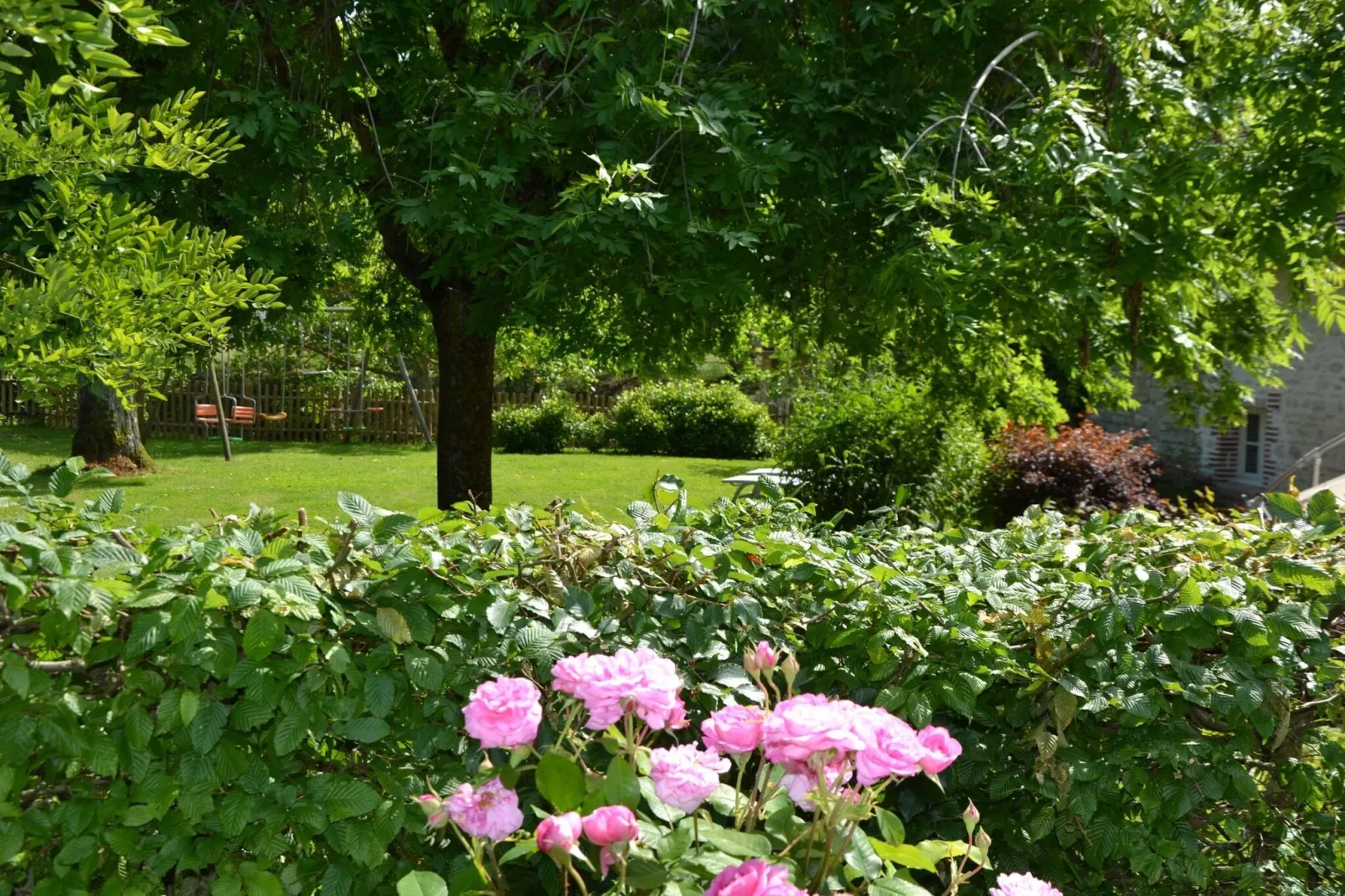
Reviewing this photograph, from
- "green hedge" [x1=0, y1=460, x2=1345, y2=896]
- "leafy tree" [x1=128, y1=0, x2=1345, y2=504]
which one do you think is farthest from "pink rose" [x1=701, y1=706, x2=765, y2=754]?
"leafy tree" [x1=128, y1=0, x2=1345, y2=504]

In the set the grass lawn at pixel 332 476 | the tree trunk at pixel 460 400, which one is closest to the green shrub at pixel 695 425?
the grass lawn at pixel 332 476

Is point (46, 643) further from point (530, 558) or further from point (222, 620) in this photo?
point (530, 558)

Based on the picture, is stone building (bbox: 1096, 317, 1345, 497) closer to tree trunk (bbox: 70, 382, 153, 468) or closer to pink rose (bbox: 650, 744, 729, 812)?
tree trunk (bbox: 70, 382, 153, 468)

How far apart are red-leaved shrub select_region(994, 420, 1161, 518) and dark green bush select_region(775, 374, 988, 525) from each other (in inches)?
33.5

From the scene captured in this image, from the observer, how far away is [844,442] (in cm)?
1045

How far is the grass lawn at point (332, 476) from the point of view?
40.7 ft

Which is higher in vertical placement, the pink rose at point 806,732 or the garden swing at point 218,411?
the garden swing at point 218,411

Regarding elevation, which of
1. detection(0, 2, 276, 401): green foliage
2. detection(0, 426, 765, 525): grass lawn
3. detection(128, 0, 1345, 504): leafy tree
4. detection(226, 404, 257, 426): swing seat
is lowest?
detection(0, 426, 765, 525): grass lawn

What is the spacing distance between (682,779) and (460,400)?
6142 mm

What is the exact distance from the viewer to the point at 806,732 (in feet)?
4.88

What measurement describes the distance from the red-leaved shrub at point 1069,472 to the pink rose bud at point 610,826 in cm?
996

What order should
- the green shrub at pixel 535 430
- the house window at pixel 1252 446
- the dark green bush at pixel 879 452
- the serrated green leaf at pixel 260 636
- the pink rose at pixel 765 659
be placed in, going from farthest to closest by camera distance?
the green shrub at pixel 535 430 → the house window at pixel 1252 446 → the dark green bush at pixel 879 452 → the serrated green leaf at pixel 260 636 → the pink rose at pixel 765 659

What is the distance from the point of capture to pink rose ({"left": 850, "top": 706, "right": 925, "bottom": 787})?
1.54m

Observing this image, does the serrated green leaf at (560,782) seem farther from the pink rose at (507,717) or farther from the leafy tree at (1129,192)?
the leafy tree at (1129,192)
